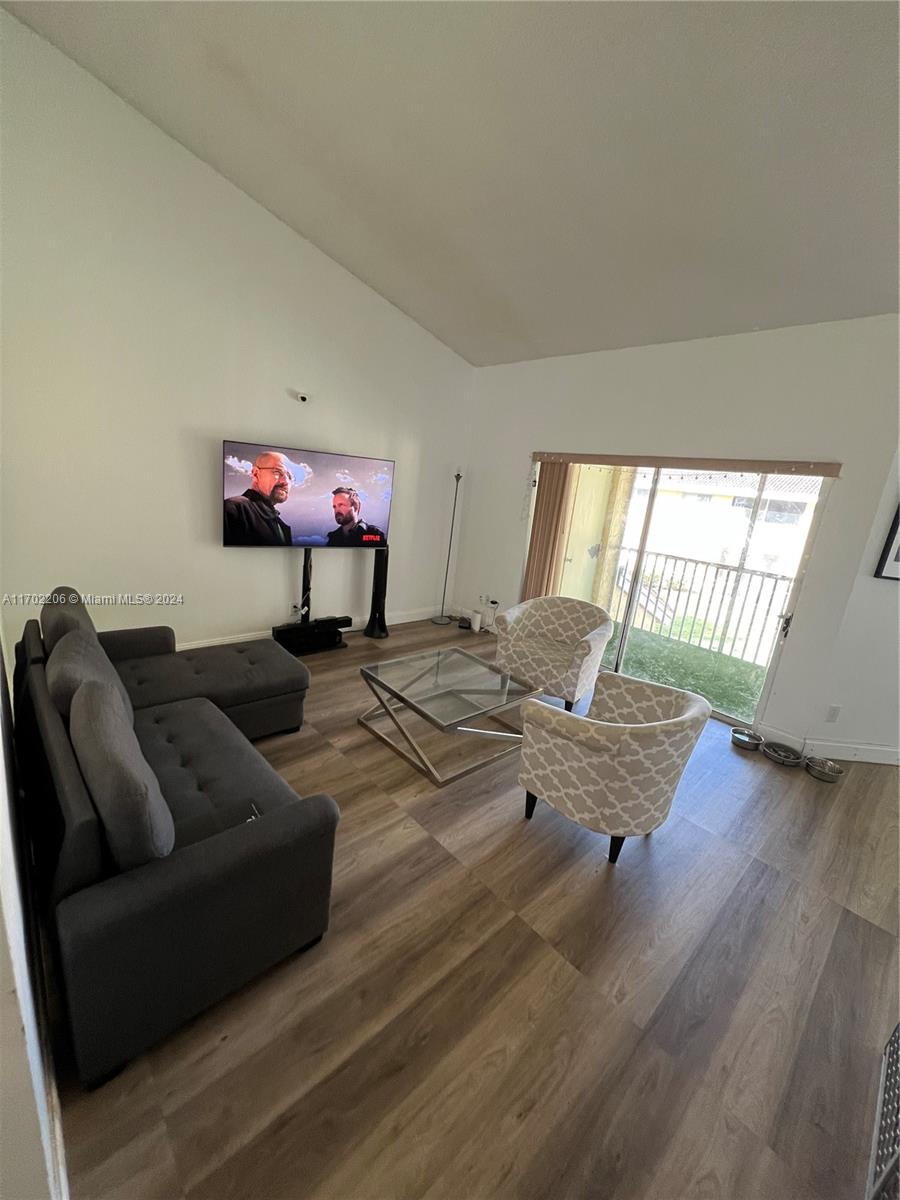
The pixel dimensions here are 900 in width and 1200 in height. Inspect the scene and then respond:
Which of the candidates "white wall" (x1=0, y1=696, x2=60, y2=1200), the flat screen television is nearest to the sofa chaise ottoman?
the flat screen television

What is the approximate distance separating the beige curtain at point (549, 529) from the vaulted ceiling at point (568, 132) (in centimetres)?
143

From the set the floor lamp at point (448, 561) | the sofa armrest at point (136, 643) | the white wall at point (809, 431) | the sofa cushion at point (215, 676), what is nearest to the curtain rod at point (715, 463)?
the white wall at point (809, 431)

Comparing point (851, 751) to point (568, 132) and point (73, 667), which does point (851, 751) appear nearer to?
point (568, 132)

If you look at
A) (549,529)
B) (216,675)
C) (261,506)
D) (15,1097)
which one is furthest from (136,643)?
(549,529)

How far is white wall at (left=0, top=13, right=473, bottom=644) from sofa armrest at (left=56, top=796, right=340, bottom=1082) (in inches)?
103

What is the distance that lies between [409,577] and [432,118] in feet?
11.3

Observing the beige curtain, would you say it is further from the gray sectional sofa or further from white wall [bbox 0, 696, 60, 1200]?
white wall [bbox 0, 696, 60, 1200]

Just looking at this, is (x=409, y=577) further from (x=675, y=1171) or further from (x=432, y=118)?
(x=675, y=1171)

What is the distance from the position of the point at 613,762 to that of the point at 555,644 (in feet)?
5.65

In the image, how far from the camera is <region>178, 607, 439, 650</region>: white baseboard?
3650 mm

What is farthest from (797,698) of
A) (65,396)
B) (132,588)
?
(65,396)

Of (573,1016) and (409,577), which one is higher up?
(409,577)

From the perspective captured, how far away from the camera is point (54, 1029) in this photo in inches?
51.2

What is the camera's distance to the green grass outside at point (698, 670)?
12.5ft
